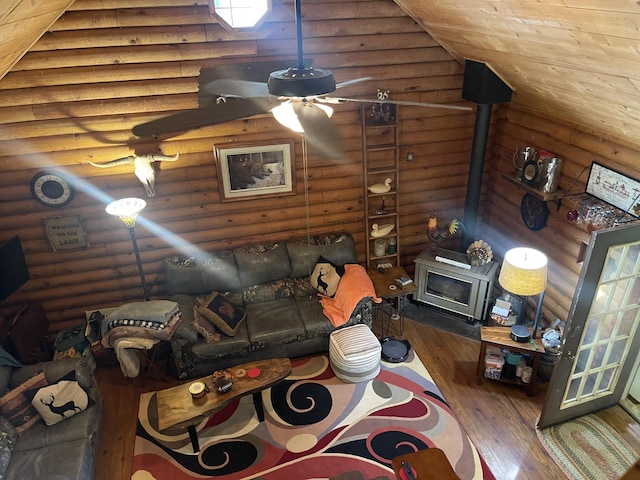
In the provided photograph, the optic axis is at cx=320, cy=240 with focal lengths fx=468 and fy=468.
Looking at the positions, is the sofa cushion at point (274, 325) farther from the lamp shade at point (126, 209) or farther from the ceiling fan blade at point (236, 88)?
the ceiling fan blade at point (236, 88)

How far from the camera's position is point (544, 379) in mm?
4473

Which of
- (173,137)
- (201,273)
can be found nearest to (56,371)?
(201,273)

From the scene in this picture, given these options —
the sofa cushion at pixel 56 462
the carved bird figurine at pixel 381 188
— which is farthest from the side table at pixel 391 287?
the sofa cushion at pixel 56 462

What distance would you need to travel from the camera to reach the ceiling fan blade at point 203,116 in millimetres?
4469

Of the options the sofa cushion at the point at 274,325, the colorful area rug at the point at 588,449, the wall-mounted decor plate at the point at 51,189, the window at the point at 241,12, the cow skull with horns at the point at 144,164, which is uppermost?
the window at the point at 241,12

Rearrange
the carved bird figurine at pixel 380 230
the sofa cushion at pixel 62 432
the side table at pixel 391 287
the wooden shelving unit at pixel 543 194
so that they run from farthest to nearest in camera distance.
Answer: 1. the carved bird figurine at pixel 380 230
2. the side table at pixel 391 287
3. the wooden shelving unit at pixel 543 194
4. the sofa cushion at pixel 62 432

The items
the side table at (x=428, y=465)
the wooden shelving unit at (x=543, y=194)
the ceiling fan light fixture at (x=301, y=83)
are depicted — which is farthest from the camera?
the wooden shelving unit at (x=543, y=194)

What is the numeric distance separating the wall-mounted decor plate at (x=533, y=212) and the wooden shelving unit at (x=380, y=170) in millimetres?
1352

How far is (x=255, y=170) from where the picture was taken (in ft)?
16.1

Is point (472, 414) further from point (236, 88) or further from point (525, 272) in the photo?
point (236, 88)

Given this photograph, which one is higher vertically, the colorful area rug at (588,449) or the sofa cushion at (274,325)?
the sofa cushion at (274,325)

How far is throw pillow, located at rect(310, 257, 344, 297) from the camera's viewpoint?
16.3 ft

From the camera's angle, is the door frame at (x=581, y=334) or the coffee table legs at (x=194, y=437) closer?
the door frame at (x=581, y=334)

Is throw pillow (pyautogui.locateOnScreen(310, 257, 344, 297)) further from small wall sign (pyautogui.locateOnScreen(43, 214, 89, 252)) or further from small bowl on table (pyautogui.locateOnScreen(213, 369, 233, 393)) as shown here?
small wall sign (pyautogui.locateOnScreen(43, 214, 89, 252))
